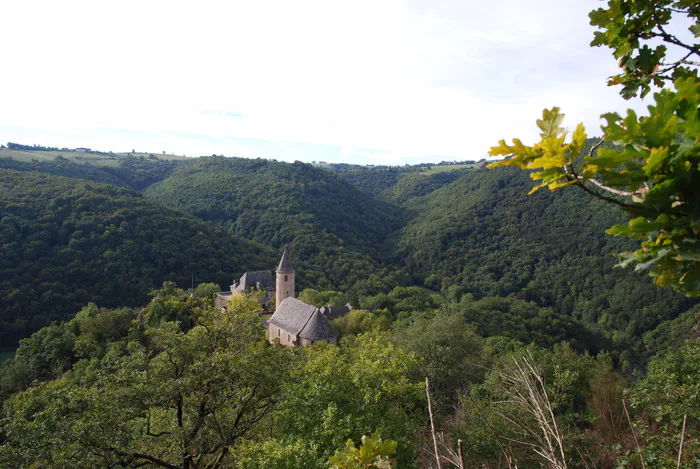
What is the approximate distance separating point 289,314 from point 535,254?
2760 inches

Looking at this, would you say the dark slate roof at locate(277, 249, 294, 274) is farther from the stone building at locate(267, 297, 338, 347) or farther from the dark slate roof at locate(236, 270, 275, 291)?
the dark slate roof at locate(236, 270, 275, 291)

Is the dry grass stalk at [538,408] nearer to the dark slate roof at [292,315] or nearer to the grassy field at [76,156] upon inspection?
the dark slate roof at [292,315]

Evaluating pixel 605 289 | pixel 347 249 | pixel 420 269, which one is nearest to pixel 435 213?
pixel 420 269

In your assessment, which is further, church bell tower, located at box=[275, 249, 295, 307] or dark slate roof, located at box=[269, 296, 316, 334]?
church bell tower, located at box=[275, 249, 295, 307]

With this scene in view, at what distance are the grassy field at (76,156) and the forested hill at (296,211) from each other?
26848 millimetres

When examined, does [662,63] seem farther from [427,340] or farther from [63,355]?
[63,355]

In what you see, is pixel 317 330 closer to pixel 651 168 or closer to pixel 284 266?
pixel 284 266

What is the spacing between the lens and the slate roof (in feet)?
103

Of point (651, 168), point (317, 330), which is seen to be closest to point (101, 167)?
point (317, 330)

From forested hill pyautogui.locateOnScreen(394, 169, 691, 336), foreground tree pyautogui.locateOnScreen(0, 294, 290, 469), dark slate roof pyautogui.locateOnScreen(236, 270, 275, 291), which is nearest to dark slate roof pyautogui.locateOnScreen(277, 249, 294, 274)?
dark slate roof pyautogui.locateOnScreen(236, 270, 275, 291)

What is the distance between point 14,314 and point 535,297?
268 ft

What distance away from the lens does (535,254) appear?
3484 inches

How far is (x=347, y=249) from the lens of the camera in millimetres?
87188

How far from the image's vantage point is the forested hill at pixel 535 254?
71.1 m
